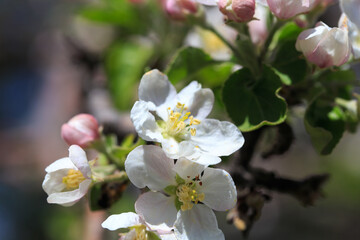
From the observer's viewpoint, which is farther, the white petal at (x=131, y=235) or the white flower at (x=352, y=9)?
the white flower at (x=352, y=9)

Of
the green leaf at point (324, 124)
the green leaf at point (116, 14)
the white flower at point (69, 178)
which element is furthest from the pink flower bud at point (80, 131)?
the green leaf at point (116, 14)

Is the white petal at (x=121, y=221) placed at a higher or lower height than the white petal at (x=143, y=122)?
lower

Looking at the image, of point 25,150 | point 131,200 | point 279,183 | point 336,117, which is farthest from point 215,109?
point 25,150

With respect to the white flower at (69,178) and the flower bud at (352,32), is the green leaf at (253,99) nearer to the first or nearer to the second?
the flower bud at (352,32)

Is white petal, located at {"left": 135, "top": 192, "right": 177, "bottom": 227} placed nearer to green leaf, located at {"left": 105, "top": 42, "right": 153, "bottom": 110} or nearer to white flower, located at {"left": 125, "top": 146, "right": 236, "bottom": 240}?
white flower, located at {"left": 125, "top": 146, "right": 236, "bottom": 240}

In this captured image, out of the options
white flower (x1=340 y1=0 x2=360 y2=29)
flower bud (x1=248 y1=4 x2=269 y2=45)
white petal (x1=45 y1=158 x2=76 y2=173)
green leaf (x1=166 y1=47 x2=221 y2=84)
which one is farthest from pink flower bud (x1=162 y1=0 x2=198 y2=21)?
white petal (x1=45 y1=158 x2=76 y2=173)

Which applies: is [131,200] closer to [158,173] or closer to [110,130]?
[110,130]
